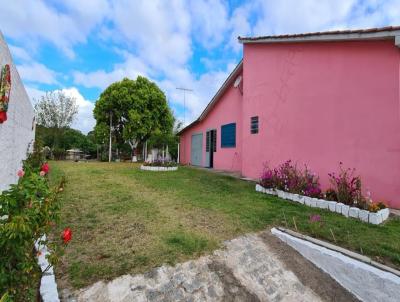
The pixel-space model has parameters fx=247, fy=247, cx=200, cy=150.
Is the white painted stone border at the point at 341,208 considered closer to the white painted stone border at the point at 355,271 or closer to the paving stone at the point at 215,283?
the white painted stone border at the point at 355,271

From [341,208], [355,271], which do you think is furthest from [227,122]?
[355,271]

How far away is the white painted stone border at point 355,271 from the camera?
10.7ft

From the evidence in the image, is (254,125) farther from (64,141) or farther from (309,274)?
(64,141)

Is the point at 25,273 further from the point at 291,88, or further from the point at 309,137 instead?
the point at 291,88

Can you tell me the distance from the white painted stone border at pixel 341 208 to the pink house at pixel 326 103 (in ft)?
4.55

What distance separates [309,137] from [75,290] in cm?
767

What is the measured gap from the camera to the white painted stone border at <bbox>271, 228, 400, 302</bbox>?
327 centimetres

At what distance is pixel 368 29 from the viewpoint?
640 centimetres

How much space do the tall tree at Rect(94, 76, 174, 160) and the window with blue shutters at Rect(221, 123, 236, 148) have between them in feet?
33.5

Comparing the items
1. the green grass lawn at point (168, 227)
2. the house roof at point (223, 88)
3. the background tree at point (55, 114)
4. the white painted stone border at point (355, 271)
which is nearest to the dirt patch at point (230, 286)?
the green grass lawn at point (168, 227)

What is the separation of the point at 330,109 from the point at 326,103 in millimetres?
241

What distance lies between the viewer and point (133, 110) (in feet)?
72.6

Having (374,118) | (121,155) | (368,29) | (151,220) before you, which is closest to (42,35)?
(151,220)

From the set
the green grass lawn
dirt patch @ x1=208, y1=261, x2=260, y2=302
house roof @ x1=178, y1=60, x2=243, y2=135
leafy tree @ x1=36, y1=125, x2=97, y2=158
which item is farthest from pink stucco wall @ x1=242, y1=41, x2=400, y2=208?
leafy tree @ x1=36, y1=125, x2=97, y2=158
